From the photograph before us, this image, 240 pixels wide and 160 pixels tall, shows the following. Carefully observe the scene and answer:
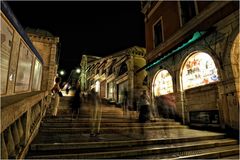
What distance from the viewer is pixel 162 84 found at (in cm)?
1187

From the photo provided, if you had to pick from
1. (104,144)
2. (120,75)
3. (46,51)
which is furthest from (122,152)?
(46,51)

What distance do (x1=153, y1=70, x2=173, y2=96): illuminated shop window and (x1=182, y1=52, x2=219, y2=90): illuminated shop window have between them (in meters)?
1.51

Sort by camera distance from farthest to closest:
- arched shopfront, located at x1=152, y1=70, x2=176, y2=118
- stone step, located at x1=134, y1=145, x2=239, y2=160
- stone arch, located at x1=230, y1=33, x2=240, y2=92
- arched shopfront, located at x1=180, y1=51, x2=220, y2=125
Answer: arched shopfront, located at x1=152, y1=70, x2=176, y2=118
arched shopfront, located at x1=180, y1=51, x2=220, y2=125
stone arch, located at x1=230, y1=33, x2=240, y2=92
stone step, located at x1=134, y1=145, x2=239, y2=160

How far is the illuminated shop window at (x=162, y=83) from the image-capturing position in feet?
36.4

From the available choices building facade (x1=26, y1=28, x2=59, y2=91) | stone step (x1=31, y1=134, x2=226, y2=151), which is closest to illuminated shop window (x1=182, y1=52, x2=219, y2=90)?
stone step (x1=31, y1=134, x2=226, y2=151)

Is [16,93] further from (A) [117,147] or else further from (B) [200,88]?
(B) [200,88]

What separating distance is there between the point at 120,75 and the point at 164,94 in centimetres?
754

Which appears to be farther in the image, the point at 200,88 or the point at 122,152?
the point at 200,88

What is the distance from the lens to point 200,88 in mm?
8359

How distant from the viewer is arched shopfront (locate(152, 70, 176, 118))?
1049 cm

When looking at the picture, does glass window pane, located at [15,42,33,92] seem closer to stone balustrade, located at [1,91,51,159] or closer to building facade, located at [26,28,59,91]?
stone balustrade, located at [1,91,51,159]

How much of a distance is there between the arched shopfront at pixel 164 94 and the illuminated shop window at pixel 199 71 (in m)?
1.49

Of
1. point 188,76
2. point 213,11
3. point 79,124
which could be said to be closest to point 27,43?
point 79,124

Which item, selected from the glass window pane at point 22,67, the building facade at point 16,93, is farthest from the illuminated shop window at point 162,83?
the glass window pane at point 22,67
